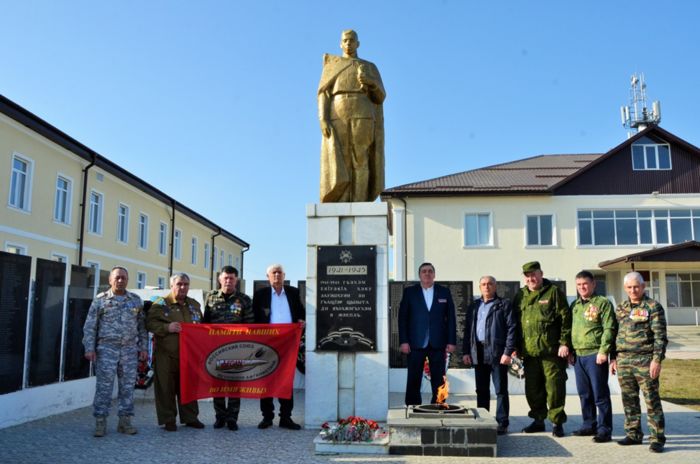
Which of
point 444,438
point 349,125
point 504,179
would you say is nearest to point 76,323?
point 349,125

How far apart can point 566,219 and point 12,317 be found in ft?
65.8

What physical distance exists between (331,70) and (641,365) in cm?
448

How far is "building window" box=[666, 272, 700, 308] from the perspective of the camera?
23.9 metres

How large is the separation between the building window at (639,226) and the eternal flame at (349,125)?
17.9m

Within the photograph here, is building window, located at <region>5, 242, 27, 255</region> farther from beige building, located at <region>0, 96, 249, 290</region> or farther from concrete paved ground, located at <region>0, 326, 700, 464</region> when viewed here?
concrete paved ground, located at <region>0, 326, 700, 464</region>

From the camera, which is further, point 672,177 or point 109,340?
point 672,177

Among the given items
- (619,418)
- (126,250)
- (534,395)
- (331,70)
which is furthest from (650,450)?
(126,250)

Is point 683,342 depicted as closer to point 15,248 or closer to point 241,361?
point 241,361

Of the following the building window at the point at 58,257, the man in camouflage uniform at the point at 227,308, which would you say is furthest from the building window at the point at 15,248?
the man in camouflage uniform at the point at 227,308

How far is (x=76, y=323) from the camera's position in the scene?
8023 millimetres

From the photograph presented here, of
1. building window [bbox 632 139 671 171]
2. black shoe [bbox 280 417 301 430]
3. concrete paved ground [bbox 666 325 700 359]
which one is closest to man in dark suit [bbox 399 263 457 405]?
black shoe [bbox 280 417 301 430]

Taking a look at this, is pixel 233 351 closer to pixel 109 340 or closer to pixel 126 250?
pixel 109 340

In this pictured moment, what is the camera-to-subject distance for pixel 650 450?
210 inches

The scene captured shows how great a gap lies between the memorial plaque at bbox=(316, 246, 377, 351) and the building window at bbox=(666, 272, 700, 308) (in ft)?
70.1
